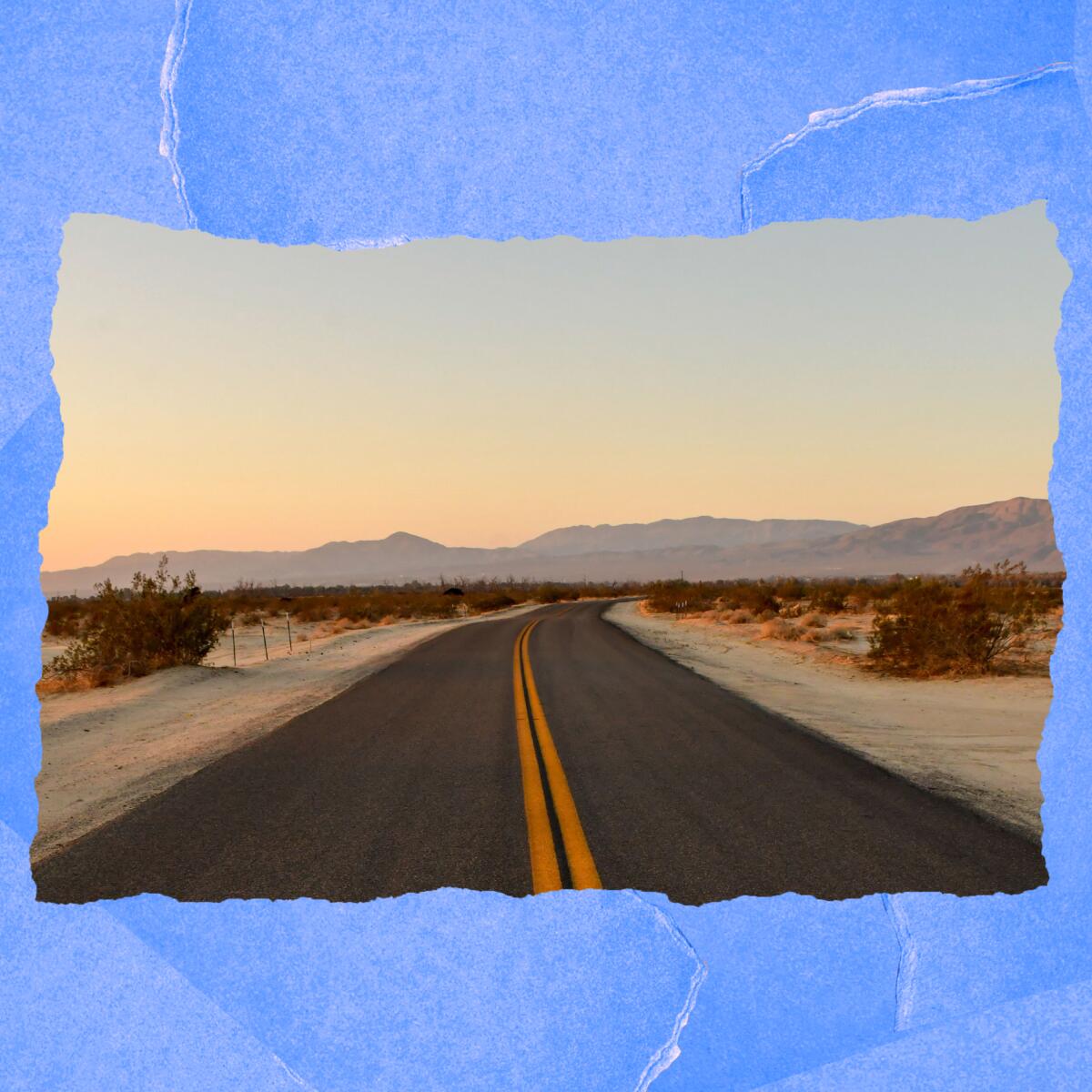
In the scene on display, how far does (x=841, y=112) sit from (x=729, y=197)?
15.3 inches

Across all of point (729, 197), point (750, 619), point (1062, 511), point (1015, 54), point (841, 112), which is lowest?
point (750, 619)

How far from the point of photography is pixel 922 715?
10445mm

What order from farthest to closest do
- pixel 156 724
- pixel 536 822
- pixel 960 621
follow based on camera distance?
pixel 960 621 < pixel 156 724 < pixel 536 822

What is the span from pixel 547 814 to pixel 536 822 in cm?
20

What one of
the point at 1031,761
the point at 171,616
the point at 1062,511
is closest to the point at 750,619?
the point at 171,616

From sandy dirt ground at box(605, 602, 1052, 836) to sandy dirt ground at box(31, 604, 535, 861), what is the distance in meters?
6.19

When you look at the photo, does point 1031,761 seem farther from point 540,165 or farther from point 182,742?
point 182,742

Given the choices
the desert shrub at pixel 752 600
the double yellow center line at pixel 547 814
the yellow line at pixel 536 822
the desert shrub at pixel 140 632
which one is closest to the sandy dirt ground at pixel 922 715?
the double yellow center line at pixel 547 814

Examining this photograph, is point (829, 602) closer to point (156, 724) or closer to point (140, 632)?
point (140, 632)

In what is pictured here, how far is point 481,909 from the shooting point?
84.9 inches

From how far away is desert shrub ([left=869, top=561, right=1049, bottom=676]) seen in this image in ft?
46.1

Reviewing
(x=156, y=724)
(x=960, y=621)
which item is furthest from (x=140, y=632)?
(x=960, y=621)

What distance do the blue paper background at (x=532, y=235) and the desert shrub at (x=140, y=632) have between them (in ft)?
49.8

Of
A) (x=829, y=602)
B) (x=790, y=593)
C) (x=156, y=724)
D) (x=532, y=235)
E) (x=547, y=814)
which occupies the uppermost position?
(x=532, y=235)
